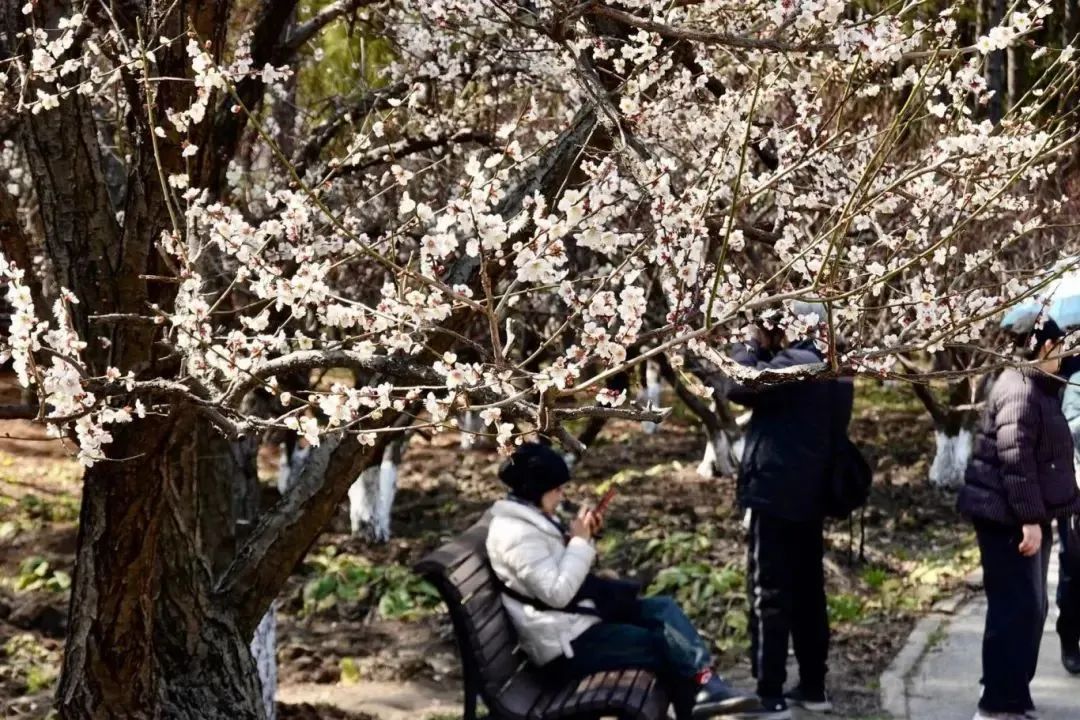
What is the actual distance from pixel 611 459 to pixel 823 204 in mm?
10490

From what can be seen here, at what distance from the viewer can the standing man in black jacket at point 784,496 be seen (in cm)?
546

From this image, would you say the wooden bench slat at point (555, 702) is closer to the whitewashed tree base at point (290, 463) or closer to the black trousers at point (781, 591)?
the black trousers at point (781, 591)

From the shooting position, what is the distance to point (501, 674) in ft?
15.9

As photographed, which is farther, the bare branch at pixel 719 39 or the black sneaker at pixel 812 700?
the black sneaker at pixel 812 700

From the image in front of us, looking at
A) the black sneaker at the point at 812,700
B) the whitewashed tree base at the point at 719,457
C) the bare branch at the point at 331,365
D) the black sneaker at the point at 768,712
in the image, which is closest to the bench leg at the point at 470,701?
the black sneaker at the point at 768,712

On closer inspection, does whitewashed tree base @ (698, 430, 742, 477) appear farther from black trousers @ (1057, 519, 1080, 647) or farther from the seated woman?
the seated woman

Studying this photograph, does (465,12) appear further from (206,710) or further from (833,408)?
(206,710)

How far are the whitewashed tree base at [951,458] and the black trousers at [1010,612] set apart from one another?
821cm

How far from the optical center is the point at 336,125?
262 inches

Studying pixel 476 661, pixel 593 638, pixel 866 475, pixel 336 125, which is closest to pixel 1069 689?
pixel 866 475

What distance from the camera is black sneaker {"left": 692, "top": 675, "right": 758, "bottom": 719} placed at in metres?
5.42

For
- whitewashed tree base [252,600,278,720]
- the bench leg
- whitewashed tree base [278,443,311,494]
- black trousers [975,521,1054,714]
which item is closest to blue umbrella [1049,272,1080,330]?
black trousers [975,521,1054,714]

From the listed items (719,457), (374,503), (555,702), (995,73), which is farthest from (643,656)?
(995,73)

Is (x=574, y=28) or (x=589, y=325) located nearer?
(x=589, y=325)
